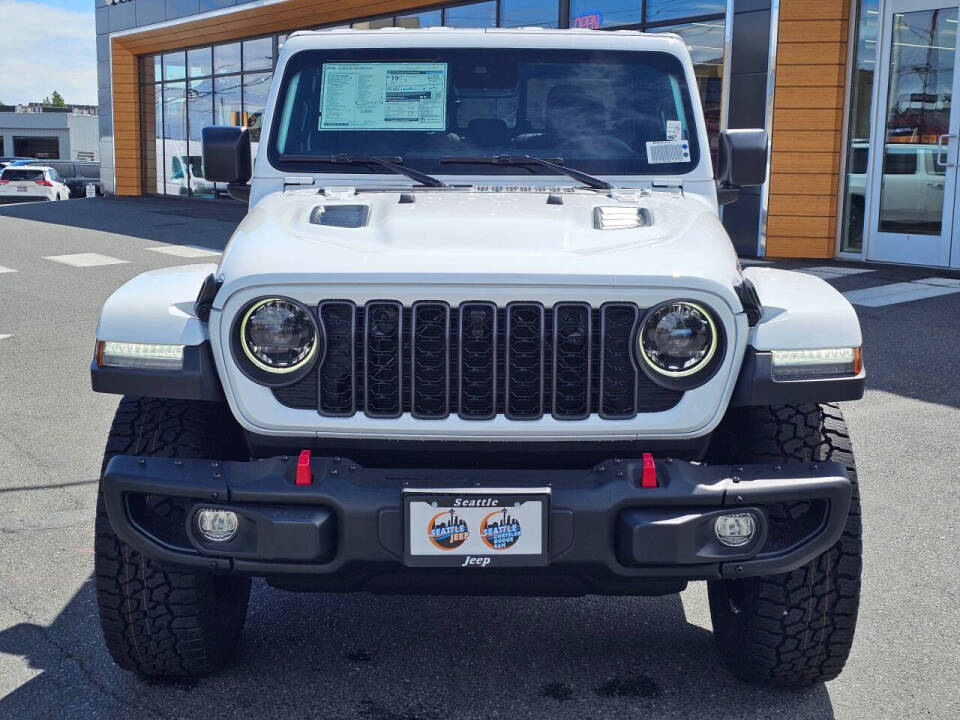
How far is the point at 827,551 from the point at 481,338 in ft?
3.61

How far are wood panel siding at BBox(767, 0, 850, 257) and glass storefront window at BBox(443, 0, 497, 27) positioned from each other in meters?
6.13

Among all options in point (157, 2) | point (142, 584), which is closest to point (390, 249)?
point (142, 584)

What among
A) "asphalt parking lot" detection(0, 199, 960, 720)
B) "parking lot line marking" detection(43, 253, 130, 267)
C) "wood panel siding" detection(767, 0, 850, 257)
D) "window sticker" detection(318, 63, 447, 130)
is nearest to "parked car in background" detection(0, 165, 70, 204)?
"parking lot line marking" detection(43, 253, 130, 267)

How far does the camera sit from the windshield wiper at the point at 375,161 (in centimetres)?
411

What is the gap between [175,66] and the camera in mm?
29969

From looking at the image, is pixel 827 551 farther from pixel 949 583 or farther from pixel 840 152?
pixel 840 152

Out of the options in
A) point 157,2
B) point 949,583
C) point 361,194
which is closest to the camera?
point 361,194

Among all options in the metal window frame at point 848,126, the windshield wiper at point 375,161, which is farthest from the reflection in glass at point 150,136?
the windshield wiper at point 375,161

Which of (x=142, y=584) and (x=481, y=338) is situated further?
(x=142, y=584)

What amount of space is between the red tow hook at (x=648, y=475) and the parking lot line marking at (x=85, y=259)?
13.0 meters

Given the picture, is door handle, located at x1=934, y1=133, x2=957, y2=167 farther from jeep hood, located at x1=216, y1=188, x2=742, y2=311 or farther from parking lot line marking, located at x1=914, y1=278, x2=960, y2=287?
jeep hood, located at x1=216, y1=188, x2=742, y2=311

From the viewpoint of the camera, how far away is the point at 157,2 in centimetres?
2806

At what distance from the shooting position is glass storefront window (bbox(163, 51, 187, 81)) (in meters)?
29.6

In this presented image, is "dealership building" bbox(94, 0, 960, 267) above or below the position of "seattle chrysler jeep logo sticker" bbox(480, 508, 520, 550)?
above
